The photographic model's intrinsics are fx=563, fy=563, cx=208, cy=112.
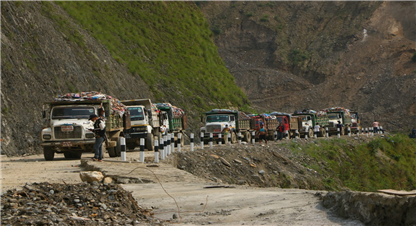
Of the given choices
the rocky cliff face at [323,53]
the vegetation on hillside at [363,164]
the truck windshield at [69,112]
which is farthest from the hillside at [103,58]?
the rocky cliff face at [323,53]

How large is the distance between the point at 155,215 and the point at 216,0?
11801 centimetres

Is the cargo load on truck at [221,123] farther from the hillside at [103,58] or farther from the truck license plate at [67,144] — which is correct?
the truck license plate at [67,144]

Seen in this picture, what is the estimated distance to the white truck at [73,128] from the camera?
67.5 feet

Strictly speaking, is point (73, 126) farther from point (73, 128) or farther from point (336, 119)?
point (336, 119)

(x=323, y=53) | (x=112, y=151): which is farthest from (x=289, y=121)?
(x=323, y=53)

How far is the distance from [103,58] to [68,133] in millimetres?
22185

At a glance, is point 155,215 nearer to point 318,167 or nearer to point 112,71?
point 318,167

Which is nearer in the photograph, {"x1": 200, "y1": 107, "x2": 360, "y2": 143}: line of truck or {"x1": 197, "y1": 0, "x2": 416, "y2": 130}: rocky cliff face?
{"x1": 200, "y1": 107, "x2": 360, "y2": 143}: line of truck

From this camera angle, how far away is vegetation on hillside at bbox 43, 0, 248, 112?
48.2 m

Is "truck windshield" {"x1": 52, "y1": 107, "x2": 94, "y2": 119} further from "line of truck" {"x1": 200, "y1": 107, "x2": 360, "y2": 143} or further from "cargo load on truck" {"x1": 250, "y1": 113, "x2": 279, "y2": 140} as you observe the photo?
"cargo load on truck" {"x1": 250, "y1": 113, "x2": 279, "y2": 140}

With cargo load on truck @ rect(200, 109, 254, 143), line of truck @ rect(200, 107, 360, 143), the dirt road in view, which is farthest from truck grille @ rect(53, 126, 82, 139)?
cargo load on truck @ rect(200, 109, 254, 143)

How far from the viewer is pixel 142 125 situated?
88.4ft

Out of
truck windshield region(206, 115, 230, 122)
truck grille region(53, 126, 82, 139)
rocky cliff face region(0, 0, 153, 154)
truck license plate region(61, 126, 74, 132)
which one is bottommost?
truck grille region(53, 126, 82, 139)

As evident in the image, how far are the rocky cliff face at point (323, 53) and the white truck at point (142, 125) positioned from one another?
58.0 meters
